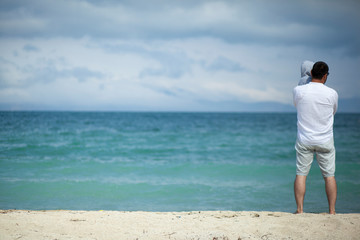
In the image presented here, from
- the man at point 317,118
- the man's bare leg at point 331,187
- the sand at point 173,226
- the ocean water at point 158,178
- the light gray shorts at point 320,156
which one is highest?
the man at point 317,118

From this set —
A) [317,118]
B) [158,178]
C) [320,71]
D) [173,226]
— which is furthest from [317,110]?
[158,178]

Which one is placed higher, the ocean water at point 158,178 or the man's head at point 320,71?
the man's head at point 320,71

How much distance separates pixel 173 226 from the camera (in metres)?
3.91

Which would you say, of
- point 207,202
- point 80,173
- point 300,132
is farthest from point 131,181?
point 300,132

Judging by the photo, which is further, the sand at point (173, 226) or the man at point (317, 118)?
the man at point (317, 118)

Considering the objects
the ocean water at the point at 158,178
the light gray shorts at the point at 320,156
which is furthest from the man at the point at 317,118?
the ocean water at the point at 158,178

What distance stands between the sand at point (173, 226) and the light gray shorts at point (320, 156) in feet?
2.15

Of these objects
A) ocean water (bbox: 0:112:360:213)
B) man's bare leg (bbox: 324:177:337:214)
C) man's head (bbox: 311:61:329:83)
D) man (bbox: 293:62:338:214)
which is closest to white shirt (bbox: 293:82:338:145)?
man (bbox: 293:62:338:214)

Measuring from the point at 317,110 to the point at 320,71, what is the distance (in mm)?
536

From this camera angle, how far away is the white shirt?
3867mm

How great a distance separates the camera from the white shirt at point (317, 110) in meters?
3.87

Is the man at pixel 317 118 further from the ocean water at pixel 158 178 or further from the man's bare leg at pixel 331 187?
the ocean water at pixel 158 178

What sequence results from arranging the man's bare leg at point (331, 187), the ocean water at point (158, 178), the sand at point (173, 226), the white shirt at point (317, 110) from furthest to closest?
the ocean water at point (158, 178)
the man's bare leg at point (331, 187)
the white shirt at point (317, 110)
the sand at point (173, 226)

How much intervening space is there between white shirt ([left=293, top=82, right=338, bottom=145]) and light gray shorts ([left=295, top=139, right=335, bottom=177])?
76 mm
